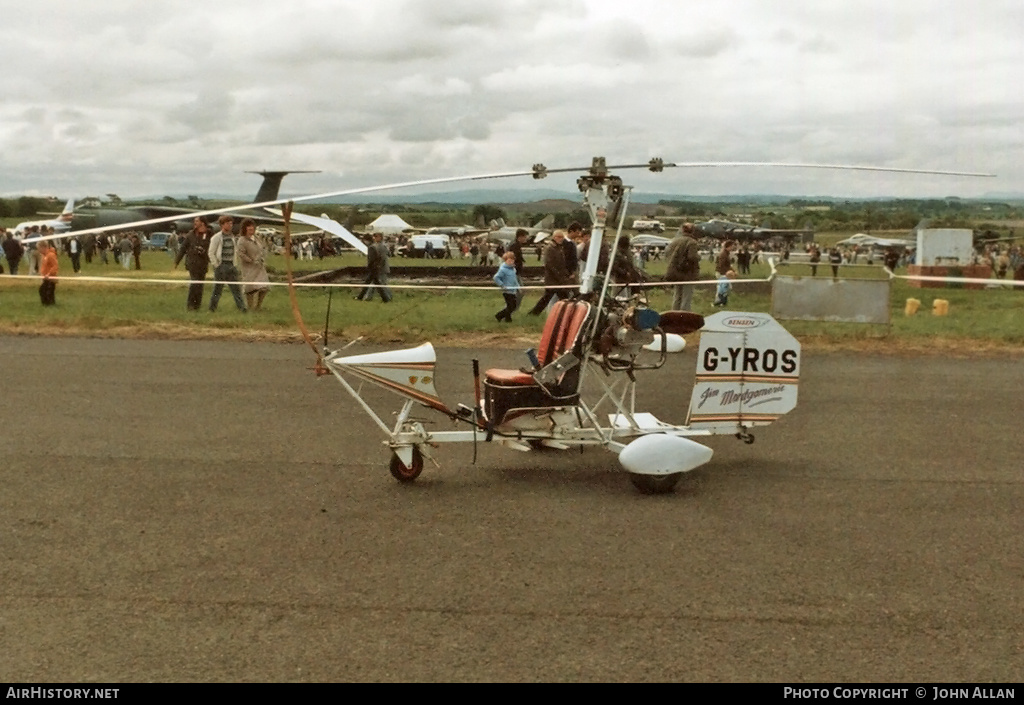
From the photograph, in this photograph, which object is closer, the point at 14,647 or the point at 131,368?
the point at 14,647

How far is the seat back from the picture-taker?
764 cm

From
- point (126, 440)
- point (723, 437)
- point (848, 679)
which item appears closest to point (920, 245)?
point (723, 437)

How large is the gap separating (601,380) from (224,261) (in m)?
11.5

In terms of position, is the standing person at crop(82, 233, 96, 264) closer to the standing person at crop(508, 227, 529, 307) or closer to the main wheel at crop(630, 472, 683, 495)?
the standing person at crop(508, 227, 529, 307)

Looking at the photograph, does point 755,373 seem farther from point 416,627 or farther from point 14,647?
point 14,647

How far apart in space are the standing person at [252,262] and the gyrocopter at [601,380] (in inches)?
405

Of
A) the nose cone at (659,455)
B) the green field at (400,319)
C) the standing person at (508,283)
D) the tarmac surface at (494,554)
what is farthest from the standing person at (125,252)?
the nose cone at (659,455)

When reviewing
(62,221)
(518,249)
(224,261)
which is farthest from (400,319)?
(62,221)

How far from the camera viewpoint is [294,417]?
32.2 feet

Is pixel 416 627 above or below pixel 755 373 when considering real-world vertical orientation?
below

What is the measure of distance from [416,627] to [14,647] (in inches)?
67.1

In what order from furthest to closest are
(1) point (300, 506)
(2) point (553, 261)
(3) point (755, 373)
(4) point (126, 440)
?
(2) point (553, 261), (4) point (126, 440), (3) point (755, 373), (1) point (300, 506)

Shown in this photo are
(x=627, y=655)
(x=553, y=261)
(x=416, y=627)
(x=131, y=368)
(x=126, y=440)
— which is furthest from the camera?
(x=553, y=261)

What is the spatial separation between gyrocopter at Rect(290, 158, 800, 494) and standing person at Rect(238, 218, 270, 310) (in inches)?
405
